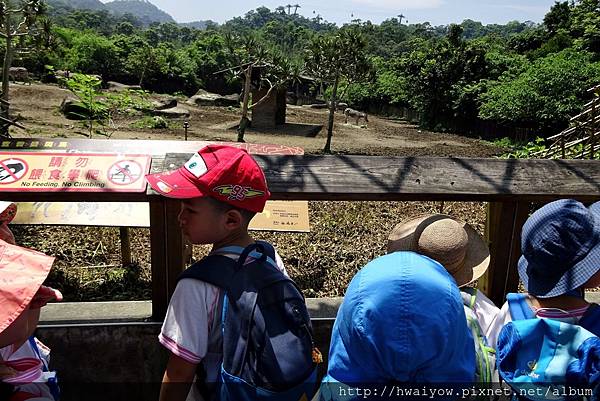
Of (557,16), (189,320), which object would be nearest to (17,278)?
(189,320)

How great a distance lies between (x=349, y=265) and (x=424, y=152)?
14.6 m

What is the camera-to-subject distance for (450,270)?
163 cm

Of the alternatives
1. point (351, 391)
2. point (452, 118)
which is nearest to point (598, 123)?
point (351, 391)

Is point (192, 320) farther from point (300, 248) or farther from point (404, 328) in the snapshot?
point (300, 248)

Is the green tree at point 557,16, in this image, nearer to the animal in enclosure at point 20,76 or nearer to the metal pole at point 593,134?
the metal pole at point 593,134

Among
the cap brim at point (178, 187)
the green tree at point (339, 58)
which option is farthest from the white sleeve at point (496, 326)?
the green tree at point (339, 58)

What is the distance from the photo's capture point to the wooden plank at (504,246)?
2143 millimetres

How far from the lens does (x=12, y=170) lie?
80.0 inches

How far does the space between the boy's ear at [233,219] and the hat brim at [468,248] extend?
0.54 metres

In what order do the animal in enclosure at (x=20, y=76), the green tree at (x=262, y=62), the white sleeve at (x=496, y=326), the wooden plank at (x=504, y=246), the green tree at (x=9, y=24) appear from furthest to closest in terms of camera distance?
1. the animal in enclosure at (x=20, y=76)
2. the green tree at (x=262, y=62)
3. the green tree at (x=9, y=24)
4. the wooden plank at (x=504, y=246)
5. the white sleeve at (x=496, y=326)

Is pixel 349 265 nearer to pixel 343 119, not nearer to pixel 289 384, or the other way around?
pixel 289 384

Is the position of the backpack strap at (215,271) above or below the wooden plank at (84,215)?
above

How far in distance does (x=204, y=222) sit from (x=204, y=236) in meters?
0.04

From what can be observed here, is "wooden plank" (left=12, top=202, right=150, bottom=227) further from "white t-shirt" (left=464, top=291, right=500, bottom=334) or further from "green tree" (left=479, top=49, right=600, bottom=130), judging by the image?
"green tree" (left=479, top=49, right=600, bottom=130)
